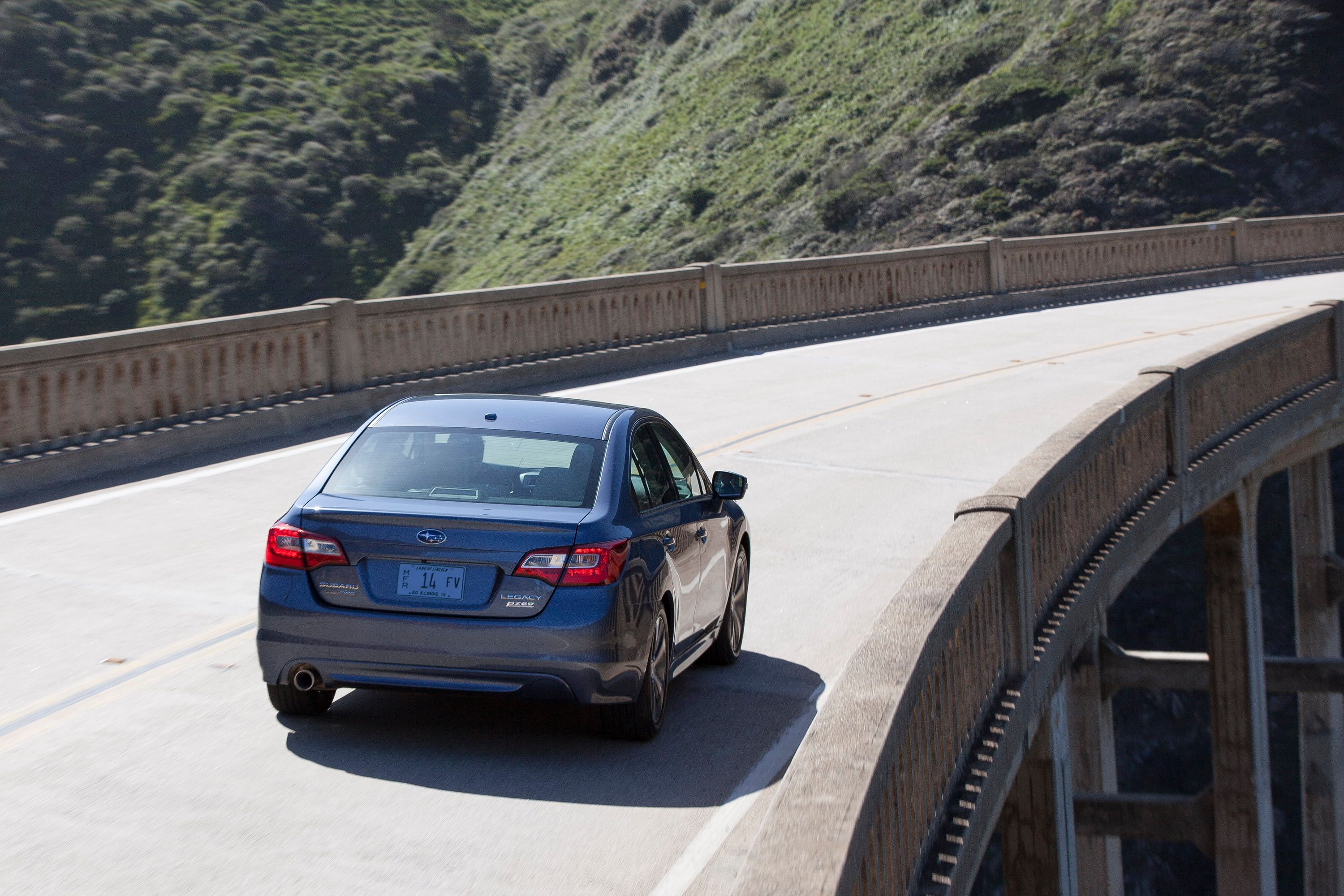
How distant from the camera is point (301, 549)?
631cm

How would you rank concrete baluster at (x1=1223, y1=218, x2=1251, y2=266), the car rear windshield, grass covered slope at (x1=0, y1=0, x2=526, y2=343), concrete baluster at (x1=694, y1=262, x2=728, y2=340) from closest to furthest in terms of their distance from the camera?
the car rear windshield
concrete baluster at (x1=694, y1=262, x2=728, y2=340)
concrete baluster at (x1=1223, y1=218, x2=1251, y2=266)
grass covered slope at (x1=0, y1=0, x2=526, y2=343)

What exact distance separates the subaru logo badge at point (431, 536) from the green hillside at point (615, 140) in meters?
44.7

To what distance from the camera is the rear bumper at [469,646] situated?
610 centimetres

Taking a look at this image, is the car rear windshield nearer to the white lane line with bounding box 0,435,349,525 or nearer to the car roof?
the car roof

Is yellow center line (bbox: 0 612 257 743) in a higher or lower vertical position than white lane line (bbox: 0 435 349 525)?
lower

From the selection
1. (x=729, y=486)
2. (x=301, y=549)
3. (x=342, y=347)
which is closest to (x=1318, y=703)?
(x=342, y=347)

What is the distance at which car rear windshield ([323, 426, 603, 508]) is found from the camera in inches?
256

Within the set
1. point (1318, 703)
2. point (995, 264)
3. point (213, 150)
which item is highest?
point (213, 150)

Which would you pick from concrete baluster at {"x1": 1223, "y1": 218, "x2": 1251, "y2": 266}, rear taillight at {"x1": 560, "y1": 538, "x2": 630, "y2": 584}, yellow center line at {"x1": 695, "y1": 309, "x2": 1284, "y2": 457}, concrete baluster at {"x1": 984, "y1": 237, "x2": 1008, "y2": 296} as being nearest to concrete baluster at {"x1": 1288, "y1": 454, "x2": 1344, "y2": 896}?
yellow center line at {"x1": 695, "y1": 309, "x2": 1284, "y2": 457}

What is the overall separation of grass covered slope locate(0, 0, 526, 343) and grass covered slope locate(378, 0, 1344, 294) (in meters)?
3.50

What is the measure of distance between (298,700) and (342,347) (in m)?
10.3

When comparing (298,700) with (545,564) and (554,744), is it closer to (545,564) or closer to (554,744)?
(554,744)

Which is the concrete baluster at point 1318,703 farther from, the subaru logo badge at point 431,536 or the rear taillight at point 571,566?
the subaru logo badge at point 431,536

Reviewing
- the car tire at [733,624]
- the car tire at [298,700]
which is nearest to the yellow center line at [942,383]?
the car tire at [733,624]
